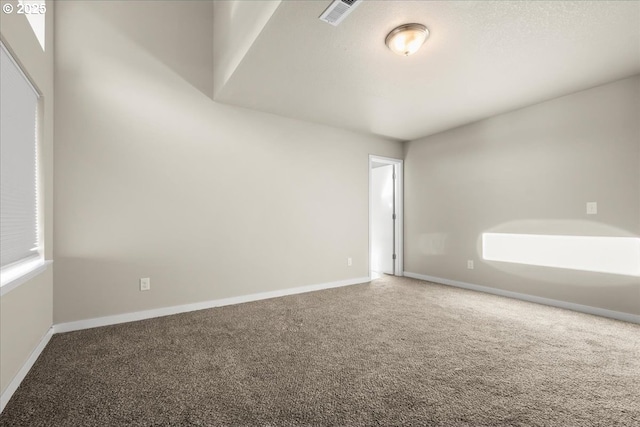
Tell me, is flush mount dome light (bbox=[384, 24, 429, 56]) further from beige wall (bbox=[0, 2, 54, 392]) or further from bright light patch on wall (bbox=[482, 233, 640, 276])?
bright light patch on wall (bbox=[482, 233, 640, 276])

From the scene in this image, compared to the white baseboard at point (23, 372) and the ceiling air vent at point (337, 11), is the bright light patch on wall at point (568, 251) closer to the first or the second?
the ceiling air vent at point (337, 11)

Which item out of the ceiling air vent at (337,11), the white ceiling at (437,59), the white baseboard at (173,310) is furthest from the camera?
the white baseboard at (173,310)

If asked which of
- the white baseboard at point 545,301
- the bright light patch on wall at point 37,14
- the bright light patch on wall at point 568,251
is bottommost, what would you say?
the white baseboard at point 545,301

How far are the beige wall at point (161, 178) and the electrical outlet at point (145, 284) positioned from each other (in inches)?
2.0

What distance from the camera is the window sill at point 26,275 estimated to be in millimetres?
1485

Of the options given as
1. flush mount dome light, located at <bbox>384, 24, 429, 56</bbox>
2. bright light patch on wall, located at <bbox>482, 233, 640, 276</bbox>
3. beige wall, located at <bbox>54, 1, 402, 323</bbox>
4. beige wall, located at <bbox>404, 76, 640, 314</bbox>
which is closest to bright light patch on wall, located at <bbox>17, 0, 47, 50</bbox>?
beige wall, located at <bbox>54, 1, 402, 323</bbox>

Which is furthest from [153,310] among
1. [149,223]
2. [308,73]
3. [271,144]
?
[308,73]

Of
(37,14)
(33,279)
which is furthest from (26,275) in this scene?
(37,14)

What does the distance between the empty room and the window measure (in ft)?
0.07

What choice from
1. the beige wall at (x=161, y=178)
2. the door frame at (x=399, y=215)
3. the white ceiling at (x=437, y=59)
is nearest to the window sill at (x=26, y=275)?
the beige wall at (x=161, y=178)

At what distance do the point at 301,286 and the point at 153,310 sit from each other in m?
1.75

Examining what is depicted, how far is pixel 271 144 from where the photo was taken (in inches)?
143

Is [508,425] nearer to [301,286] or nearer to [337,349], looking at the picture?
[337,349]

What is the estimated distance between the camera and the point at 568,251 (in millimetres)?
3143
